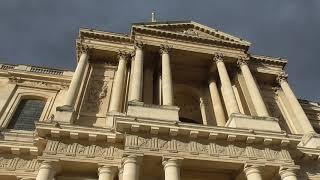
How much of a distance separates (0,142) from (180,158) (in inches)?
336

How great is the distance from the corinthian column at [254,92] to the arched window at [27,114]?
1258 cm

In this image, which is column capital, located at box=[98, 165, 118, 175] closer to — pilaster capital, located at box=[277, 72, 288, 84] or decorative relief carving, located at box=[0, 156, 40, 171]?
decorative relief carving, located at box=[0, 156, 40, 171]

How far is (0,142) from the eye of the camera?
15.9m

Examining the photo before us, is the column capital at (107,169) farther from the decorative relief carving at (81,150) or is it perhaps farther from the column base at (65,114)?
the column base at (65,114)

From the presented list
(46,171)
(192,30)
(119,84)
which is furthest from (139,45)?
(46,171)

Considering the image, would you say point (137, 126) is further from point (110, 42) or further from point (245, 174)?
point (110, 42)

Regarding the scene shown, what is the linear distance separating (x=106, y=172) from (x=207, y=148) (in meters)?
4.35

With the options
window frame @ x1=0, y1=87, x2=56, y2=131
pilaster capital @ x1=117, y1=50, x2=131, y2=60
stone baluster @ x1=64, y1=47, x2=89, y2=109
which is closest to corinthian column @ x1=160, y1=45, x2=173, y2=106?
pilaster capital @ x1=117, y1=50, x2=131, y2=60

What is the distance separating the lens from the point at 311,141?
18.5 metres

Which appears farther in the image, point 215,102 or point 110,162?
point 215,102

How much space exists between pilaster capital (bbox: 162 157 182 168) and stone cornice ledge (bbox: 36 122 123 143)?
2409mm

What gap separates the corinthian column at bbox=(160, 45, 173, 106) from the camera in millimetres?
17264

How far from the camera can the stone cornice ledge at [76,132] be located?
14.5 m

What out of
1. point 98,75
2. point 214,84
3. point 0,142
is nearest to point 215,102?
point 214,84
